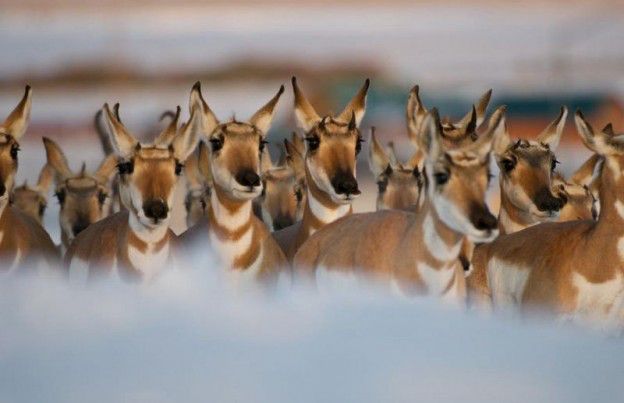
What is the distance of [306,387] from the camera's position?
3480 mm

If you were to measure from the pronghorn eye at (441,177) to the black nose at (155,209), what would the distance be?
129 cm

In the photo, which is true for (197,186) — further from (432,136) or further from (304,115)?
(432,136)

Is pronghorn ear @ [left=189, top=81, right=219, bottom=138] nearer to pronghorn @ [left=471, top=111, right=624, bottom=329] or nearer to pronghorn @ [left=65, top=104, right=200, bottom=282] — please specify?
pronghorn @ [left=65, top=104, right=200, bottom=282]

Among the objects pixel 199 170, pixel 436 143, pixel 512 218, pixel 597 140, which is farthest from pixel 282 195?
pixel 436 143

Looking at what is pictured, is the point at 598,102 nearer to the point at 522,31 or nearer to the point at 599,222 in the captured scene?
the point at 522,31

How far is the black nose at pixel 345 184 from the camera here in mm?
6516

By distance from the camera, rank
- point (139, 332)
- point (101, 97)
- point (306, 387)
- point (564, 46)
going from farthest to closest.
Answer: point (101, 97) → point (564, 46) → point (139, 332) → point (306, 387)

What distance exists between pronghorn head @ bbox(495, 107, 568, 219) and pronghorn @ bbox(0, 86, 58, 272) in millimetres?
2362

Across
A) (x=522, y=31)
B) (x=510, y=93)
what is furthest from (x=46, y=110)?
(x=522, y=31)

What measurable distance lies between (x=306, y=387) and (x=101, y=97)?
11717 mm

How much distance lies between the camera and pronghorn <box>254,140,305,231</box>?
861 centimetres

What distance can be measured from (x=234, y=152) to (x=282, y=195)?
2354 mm

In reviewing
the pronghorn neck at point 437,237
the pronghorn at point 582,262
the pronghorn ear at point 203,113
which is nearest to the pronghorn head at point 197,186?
the pronghorn ear at point 203,113

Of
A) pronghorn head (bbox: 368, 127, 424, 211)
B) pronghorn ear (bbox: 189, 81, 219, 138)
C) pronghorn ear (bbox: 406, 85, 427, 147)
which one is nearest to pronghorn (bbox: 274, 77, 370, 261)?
pronghorn ear (bbox: 406, 85, 427, 147)
